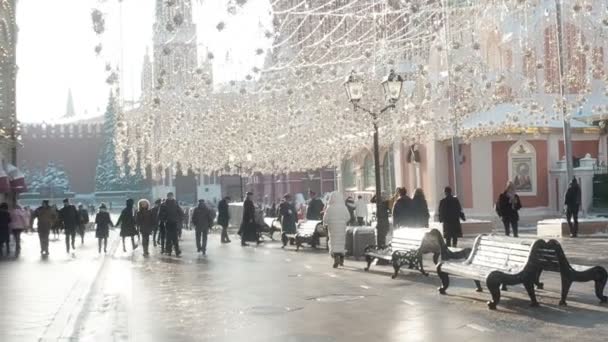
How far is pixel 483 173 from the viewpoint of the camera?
36.3m

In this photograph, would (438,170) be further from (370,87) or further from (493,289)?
(493,289)

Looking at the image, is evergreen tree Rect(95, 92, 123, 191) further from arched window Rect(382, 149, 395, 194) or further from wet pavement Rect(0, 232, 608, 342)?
wet pavement Rect(0, 232, 608, 342)

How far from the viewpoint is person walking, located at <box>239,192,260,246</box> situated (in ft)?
92.1

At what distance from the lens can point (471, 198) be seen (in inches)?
1443

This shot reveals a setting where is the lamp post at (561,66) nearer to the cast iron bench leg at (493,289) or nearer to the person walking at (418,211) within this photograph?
the person walking at (418,211)

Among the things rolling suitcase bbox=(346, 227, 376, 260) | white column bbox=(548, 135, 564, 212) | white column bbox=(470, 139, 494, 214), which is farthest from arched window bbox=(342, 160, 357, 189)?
rolling suitcase bbox=(346, 227, 376, 260)

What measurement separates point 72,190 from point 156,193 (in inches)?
1032

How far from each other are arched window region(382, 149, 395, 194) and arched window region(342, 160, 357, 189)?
7.50m

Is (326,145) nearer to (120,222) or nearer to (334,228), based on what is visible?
(120,222)

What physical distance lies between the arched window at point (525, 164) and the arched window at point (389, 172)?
35.2 ft

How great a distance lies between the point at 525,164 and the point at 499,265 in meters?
25.6

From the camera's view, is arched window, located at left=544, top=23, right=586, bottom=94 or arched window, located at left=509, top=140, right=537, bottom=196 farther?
arched window, located at left=509, top=140, right=537, bottom=196

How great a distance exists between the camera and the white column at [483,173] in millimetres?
36250

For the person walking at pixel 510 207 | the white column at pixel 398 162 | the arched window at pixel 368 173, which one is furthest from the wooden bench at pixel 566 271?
the arched window at pixel 368 173
